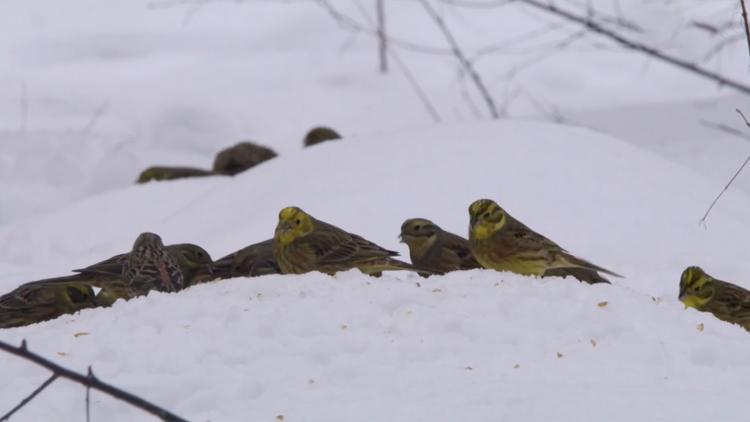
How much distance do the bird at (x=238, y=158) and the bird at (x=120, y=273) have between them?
582cm

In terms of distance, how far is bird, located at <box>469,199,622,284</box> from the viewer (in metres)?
6.67

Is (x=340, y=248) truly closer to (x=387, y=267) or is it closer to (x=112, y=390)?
(x=387, y=267)

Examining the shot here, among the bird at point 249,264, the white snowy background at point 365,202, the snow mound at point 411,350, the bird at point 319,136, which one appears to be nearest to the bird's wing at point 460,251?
the snow mound at point 411,350

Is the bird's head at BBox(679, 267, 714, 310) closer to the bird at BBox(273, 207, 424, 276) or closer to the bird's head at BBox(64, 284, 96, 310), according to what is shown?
the bird at BBox(273, 207, 424, 276)

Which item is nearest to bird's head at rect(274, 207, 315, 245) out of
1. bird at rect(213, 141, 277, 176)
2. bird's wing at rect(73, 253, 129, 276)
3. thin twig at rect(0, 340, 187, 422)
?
bird's wing at rect(73, 253, 129, 276)

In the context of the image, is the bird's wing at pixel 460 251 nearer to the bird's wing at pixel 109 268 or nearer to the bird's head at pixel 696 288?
the bird's head at pixel 696 288

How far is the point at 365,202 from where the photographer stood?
8.59 metres

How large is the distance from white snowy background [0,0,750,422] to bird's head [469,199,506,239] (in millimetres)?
960

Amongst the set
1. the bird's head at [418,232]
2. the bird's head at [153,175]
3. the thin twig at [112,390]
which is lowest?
the thin twig at [112,390]

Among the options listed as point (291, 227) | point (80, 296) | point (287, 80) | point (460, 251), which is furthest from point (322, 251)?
point (287, 80)

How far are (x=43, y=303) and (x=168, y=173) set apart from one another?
6.00 meters

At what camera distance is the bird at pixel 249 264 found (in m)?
7.10

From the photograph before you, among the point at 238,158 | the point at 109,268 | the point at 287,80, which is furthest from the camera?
the point at 287,80

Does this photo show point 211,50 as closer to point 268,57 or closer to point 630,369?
point 268,57
